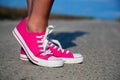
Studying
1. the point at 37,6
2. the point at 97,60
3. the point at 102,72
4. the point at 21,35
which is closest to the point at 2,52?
the point at 21,35

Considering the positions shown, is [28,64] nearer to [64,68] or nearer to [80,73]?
[64,68]

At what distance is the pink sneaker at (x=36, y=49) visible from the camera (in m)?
1.86

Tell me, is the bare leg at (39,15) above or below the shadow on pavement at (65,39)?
above

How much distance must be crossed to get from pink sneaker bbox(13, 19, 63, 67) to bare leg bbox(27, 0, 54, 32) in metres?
0.05

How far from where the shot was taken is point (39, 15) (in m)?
1.96

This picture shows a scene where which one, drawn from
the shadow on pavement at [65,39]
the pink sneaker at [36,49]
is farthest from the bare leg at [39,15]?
the shadow on pavement at [65,39]

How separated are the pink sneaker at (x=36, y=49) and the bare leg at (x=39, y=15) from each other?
0.05m

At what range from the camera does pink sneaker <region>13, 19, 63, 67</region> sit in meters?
1.86

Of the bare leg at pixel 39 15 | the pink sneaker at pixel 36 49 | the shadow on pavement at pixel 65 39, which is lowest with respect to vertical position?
the shadow on pavement at pixel 65 39

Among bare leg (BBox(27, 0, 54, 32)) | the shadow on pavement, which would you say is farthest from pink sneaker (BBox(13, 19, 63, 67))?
the shadow on pavement

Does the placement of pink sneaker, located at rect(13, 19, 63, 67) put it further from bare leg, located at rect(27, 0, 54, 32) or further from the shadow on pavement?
the shadow on pavement

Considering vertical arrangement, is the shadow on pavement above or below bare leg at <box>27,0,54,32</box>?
below

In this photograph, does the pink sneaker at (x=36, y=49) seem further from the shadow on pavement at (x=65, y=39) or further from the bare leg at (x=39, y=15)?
the shadow on pavement at (x=65, y=39)

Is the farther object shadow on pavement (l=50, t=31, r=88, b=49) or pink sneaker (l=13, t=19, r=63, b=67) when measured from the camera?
shadow on pavement (l=50, t=31, r=88, b=49)
